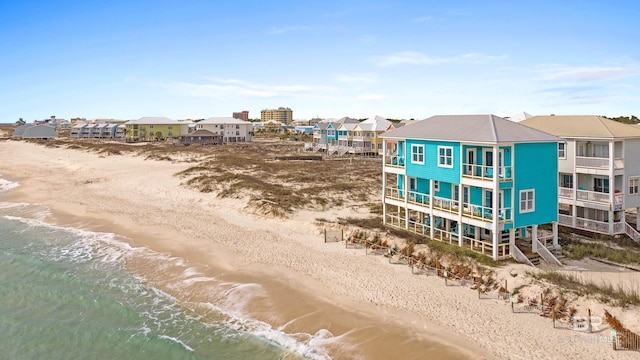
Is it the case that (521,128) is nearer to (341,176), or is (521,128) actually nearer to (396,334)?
(396,334)

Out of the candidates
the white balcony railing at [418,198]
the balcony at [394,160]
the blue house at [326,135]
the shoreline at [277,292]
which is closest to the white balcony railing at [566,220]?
the white balcony railing at [418,198]

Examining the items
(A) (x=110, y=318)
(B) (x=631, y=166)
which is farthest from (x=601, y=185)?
(A) (x=110, y=318)

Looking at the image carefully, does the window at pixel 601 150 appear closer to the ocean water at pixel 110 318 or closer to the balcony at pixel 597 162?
the balcony at pixel 597 162

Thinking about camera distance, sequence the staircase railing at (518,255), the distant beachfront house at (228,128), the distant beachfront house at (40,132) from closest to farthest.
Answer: the staircase railing at (518,255)
the distant beachfront house at (228,128)
the distant beachfront house at (40,132)

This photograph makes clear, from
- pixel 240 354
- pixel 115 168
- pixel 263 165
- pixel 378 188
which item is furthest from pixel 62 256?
pixel 115 168

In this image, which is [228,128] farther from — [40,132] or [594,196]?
[594,196]
